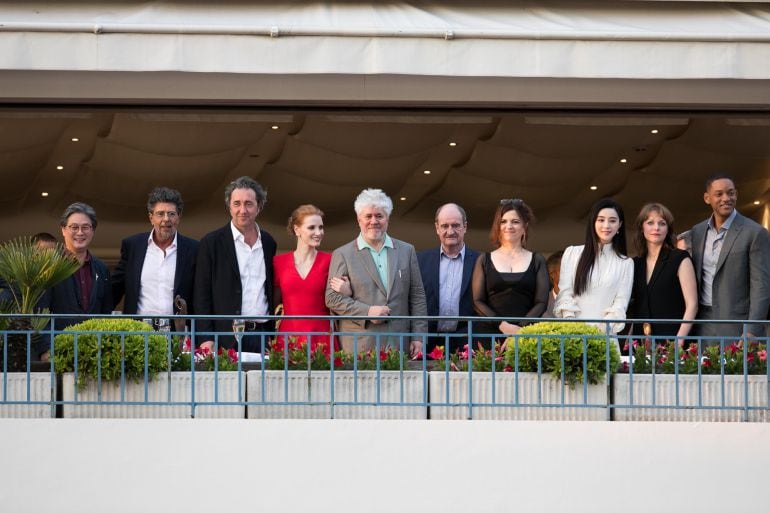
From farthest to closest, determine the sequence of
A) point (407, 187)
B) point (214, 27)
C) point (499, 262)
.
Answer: point (407, 187) → point (214, 27) → point (499, 262)

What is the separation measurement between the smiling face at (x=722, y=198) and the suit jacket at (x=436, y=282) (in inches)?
68.4

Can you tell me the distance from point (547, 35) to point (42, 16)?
3980 millimetres

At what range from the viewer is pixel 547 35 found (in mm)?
11266

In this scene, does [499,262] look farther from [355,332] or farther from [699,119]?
[699,119]

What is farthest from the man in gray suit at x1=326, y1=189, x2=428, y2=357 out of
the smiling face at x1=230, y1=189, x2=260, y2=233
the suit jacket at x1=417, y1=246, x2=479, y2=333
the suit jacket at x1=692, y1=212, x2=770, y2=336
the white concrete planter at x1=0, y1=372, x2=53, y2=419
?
the suit jacket at x1=692, y1=212, x2=770, y2=336

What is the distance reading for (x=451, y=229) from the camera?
10234 millimetres

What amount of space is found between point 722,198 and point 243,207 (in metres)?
3.38

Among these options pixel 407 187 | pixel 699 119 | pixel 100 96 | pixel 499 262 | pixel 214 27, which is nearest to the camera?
pixel 499 262

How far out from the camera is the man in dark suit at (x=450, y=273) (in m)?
10.2

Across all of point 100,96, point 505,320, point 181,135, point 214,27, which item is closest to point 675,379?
point 505,320

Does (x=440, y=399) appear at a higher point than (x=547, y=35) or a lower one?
lower

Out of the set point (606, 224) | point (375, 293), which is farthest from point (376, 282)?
point (606, 224)

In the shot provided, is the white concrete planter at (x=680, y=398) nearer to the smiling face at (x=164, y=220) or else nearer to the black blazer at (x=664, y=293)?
the black blazer at (x=664, y=293)

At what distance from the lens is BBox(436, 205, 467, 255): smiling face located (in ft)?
33.6
